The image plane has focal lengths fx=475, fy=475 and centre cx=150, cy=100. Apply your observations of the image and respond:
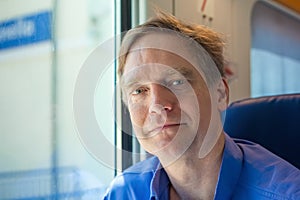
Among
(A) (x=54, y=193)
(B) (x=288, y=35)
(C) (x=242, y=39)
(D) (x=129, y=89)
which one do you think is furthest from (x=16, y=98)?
(B) (x=288, y=35)

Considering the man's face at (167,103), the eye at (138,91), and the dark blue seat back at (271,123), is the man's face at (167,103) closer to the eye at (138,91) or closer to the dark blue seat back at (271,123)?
the eye at (138,91)

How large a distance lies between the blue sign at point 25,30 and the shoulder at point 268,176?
857 mm

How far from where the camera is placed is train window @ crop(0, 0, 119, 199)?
1.54 m

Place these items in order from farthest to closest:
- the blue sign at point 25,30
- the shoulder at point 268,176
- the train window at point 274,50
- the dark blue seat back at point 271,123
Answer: the train window at point 274,50 < the blue sign at point 25,30 < the dark blue seat back at point 271,123 < the shoulder at point 268,176

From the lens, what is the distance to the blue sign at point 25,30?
1538 mm

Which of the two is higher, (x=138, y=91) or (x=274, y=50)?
(x=274, y=50)

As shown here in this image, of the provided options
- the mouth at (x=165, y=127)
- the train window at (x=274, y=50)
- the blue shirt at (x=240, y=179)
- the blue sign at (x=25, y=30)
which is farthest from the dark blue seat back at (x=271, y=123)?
the train window at (x=274, y=50)

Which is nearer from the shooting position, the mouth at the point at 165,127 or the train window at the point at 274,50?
the mouth at the point at 165,127

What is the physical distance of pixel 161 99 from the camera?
3.03 feet

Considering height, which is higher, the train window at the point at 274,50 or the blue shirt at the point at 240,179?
the train window at the point at 274,50

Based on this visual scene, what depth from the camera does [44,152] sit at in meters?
1.58

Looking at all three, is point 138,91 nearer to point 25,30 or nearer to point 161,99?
point 161,99

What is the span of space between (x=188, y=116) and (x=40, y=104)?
2.55 feet

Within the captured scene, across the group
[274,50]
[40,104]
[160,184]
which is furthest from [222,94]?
[274,50]
